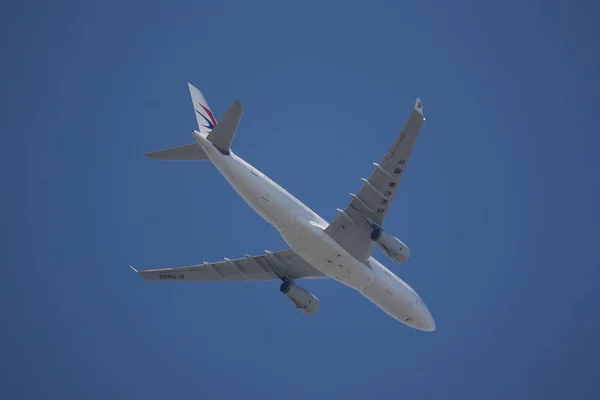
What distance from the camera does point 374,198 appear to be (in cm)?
3453

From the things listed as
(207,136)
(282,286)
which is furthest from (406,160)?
(282,286)

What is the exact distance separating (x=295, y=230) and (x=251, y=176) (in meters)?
→ 3.45

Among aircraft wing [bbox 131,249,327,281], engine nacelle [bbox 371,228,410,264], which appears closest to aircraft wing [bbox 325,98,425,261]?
engine nacelle [bbox 371,228,410,264]

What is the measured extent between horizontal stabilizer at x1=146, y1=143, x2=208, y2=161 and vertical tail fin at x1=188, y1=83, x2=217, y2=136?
89.6 inches

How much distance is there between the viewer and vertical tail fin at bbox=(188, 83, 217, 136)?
123 feet

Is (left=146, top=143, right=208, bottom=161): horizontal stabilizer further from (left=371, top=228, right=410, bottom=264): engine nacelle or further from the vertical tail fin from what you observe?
(left=371, top=228, right=410, bottom=264): engine nacelle

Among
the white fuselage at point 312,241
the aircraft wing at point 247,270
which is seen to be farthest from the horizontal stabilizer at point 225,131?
the aircraft wing at point 247,270

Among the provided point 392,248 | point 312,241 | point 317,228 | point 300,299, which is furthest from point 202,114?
point 392,248

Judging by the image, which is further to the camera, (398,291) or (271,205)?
(398,291)

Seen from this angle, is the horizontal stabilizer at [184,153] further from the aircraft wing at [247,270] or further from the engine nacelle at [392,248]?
the engine nacelle at [392,248]

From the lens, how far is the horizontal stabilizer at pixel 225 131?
107 ft

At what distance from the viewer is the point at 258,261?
41.6 meters

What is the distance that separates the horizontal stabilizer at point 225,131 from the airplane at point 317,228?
0.14ft

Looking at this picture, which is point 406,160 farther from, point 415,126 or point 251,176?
point 251,176
